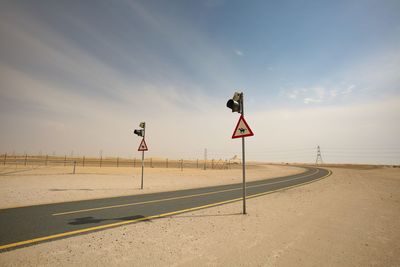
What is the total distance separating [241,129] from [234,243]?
12.1 feet

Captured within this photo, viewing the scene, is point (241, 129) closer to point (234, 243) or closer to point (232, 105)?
point (232, 105)

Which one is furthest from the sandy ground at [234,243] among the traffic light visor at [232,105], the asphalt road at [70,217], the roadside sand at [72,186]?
the roadside sand at [72,186]

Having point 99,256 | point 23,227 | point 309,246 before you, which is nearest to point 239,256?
point 309,246

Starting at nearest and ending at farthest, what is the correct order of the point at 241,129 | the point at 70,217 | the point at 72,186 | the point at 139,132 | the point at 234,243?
the point at 234,243 < the point at 70,217 < the point at 241,129 < the point at 72,186 < the point at 139,132

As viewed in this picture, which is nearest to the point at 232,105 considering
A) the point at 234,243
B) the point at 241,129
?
the point at 241,129

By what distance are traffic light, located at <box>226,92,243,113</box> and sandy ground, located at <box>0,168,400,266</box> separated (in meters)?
3.58

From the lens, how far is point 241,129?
6.98 metres

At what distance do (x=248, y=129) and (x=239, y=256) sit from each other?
12.9 ft

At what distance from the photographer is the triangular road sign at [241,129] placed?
22.3 ft

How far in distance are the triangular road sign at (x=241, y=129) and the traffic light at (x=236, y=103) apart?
0.33 m

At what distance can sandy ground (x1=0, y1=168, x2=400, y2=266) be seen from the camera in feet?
11.9

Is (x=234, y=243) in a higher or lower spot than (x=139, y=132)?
lower

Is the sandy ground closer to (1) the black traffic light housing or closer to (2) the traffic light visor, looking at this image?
(2) the traffic light visor

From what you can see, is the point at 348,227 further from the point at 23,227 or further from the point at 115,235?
the point at 23,227
